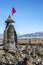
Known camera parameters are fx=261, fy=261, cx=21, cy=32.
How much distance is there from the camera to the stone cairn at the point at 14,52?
18925 mm

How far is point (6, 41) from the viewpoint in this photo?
26.4m

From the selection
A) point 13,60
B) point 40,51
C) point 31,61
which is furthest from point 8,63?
point 40,51

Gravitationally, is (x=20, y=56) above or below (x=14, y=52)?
below

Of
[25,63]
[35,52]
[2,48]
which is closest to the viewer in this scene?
[25,63]

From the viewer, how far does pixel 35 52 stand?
72.5 ft

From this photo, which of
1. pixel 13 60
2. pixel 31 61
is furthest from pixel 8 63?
pixel 31 61

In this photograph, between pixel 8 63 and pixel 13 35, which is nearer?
pixel 8 63

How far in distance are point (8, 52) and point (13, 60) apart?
8.45 ft

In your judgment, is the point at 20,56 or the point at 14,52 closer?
the point at 20,56

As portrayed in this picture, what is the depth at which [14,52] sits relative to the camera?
74.0ft

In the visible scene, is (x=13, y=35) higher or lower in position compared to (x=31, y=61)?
higher

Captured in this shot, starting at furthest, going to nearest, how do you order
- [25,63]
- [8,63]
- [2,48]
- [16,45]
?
1. [16,45]
2. [2,48]
3. [8,63]
4. [25,63]

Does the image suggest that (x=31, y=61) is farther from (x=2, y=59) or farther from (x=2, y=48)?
(x=2, y=48)

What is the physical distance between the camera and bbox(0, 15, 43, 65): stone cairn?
62.1 feet
